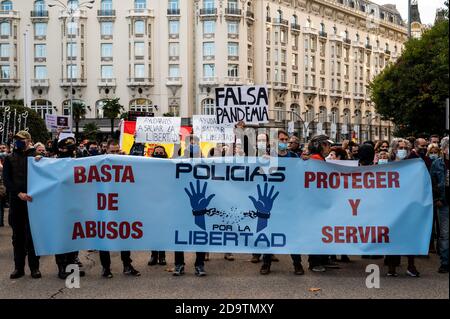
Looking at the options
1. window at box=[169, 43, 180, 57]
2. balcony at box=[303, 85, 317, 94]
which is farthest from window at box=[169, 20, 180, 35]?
balcony at box=[303, 85, 317, 94]

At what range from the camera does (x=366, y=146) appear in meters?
9.64

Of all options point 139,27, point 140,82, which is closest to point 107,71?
point 140,82

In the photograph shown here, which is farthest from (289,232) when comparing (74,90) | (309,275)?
(74,90)

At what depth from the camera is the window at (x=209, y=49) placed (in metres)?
71.7

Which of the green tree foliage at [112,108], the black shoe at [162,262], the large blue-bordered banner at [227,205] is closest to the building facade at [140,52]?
the green tree foliage at [112,108]

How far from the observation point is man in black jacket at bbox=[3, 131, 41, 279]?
8352 mm

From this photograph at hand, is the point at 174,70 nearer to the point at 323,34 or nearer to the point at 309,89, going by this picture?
the point at 309,89

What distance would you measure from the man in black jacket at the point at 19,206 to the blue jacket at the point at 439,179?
532cm

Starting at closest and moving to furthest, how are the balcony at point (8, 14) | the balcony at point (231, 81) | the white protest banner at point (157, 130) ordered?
the white protest banner at point (157, 130), the balcony at point (231, 81), the balcony at point (8, 14)

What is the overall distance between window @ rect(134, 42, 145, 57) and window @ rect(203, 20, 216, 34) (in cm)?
735

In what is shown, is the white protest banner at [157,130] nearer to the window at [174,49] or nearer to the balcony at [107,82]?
the window at [174,49]

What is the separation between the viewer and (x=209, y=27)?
235 ft

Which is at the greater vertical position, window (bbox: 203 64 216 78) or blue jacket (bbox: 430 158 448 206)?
window (bbox: 203 64 216 78)

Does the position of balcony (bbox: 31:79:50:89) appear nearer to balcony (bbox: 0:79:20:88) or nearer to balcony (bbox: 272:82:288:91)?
balcony (bbox: 0:79:20:88)
